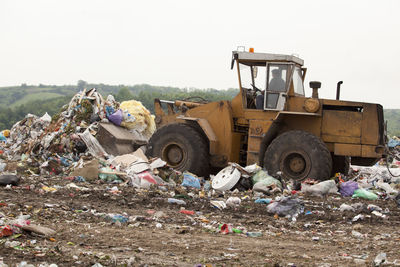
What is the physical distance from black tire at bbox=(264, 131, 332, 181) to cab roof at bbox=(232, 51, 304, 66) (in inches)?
55.5

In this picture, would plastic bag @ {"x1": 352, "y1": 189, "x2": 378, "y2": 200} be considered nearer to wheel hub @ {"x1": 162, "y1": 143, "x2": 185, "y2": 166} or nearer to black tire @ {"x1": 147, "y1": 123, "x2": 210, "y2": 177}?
black tire @ {"x1": 147, "y1": 123, "x2": 210, "y2": 177}

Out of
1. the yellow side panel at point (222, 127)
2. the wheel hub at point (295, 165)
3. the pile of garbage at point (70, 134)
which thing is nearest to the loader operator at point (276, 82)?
the yellow side panel at point (222, 127)

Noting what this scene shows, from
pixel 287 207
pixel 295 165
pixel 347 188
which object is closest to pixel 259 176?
pixel 295 165

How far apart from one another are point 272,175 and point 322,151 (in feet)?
3.02

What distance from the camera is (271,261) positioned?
415cm

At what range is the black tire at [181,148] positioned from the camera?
9680 mm

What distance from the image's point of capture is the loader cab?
9.45m

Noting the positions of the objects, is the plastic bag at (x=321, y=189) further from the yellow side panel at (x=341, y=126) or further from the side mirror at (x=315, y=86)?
the side mirror at (x=315, y=86)

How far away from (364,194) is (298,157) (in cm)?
132

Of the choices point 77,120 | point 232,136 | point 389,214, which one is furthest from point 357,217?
point 77,120

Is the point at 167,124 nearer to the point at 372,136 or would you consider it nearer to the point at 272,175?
the point at 272,175

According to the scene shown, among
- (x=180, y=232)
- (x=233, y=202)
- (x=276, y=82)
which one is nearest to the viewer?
(x=180, y=232)

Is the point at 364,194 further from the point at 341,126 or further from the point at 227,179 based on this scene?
the point at 227,179

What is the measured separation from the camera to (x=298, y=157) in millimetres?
8992
